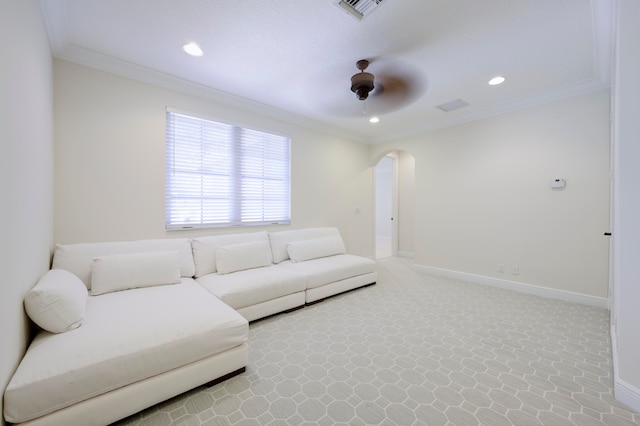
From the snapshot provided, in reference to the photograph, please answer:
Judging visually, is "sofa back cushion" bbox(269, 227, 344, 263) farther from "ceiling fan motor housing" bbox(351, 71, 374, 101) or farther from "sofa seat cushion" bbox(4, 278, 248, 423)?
"ceiling fan motor housing" bbox(351, 71, 374, 101)

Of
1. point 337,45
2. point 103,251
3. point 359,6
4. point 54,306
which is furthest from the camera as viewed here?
point 103,251

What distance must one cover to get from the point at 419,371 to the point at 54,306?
249 cm

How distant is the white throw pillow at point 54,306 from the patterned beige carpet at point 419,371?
2.32 feet

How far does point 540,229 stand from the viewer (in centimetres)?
350

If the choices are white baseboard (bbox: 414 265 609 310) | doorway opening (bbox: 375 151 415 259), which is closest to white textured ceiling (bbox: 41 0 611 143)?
white baseboard (bbox: 414 265 609 310)

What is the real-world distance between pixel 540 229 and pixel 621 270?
216cm

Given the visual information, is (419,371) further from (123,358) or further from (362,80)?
(362,80)

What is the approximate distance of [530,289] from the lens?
358 centimetres

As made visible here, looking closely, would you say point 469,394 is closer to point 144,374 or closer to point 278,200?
point 144,374

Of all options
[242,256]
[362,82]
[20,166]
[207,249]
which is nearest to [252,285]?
[242,256]

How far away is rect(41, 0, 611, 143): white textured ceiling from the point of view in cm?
195

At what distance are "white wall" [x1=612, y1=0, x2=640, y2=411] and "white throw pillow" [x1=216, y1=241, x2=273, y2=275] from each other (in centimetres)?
320

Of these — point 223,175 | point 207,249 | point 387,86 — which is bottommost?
point 207,249

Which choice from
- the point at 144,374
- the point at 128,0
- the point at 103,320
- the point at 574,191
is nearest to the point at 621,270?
the point at 574,191
